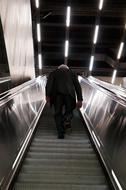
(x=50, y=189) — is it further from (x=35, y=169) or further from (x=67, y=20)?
(x=67, y=20)

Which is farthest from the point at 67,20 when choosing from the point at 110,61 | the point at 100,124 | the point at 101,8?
the point at 100,124

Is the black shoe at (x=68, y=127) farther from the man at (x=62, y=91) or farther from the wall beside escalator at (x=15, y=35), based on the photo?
the wall beside escalator at (x=15, y=35)

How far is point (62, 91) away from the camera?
625 cm

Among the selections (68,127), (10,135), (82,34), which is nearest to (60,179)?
(10,135)

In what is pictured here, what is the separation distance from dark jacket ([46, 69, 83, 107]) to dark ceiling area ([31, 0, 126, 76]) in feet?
28.9

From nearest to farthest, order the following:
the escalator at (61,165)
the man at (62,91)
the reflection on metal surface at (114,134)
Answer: the reflection on metal surface at (114,134)
the escalator at (61,165)
the man at (62,91)

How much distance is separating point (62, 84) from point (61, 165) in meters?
2.04

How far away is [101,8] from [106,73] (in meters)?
4.90

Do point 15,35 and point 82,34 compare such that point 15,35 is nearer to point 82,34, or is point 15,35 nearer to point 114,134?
point 114,134

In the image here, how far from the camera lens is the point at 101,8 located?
14664 millimetres

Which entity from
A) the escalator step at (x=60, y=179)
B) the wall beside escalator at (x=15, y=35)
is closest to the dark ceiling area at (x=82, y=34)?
the wall beside escalator at (x=15, y=35)

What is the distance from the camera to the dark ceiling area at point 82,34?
587 inches

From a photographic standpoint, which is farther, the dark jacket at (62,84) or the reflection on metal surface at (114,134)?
the dark jacket at (62,84)

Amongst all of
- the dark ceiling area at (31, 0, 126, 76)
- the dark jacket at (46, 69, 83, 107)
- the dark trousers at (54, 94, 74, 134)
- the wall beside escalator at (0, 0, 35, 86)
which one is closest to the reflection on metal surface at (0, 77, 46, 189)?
the dark trousers at (54, 94, 74, 134)
